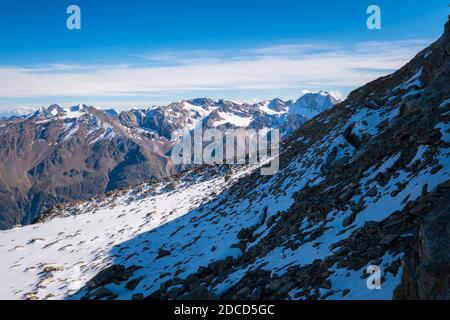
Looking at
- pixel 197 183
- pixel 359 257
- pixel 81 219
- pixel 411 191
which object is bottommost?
pixel 81 219

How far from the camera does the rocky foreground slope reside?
12.2 metres

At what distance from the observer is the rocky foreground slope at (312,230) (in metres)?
12.2

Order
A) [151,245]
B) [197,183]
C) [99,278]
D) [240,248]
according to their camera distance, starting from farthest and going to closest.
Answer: [197,183] → [151,245] → [99,278] → [240,248]

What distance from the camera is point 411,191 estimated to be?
1455 cm

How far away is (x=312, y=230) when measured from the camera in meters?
17.7

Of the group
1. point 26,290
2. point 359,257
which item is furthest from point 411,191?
point 26,290

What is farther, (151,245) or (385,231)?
(151,245)

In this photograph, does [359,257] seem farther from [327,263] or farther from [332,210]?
[332,210]

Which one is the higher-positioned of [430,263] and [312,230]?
[430,263]

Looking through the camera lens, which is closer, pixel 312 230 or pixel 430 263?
pixel 430 263

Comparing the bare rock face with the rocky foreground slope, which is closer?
the bare rock face

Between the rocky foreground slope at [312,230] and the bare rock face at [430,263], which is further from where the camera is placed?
the rocky foreground slope at [312,230]
